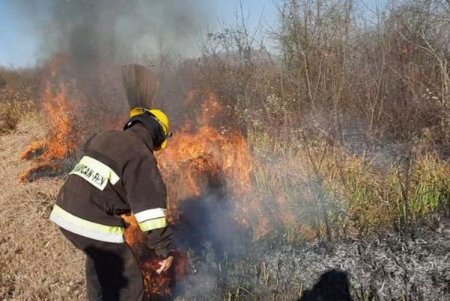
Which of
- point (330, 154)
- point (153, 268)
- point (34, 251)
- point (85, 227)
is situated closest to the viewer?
point (85, 227)

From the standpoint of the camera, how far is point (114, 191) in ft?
10.1

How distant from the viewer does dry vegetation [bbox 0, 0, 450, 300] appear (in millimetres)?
4332

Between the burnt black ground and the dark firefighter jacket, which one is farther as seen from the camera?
the burnt black ground

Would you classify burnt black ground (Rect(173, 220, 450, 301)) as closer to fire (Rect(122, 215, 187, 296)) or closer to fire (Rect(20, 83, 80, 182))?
fire (Rect(122, 215, 187, 296))

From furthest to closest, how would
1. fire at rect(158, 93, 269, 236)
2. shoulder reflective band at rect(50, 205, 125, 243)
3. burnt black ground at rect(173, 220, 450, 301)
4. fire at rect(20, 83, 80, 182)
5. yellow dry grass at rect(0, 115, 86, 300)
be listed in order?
1. fire at rect(20, 83, 80, 182)
2. fire at rect(158, 93, 269, 236)
3. yellow dry grass at rect(0, 115, 86, 300)
4. burnt black ground at rect(173, 220, 450, 301)
5. shoulder reflective band at rect(50, 205, 125, 243)

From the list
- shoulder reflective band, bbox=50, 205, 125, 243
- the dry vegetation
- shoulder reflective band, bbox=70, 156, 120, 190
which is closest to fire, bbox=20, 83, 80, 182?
the dry vegetation

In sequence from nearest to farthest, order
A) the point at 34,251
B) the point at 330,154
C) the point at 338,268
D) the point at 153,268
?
the point at 153,268, the point at 338,268, the point at 34,251, the point at 330,154

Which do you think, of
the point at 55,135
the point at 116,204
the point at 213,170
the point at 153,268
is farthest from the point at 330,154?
the point at 55,135

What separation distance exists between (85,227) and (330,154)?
12.0ft

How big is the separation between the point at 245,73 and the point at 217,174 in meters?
2.90

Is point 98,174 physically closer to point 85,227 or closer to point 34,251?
point 85,227

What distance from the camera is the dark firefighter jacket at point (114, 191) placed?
2953 millimetres

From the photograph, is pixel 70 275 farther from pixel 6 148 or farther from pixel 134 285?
pixel 6 148

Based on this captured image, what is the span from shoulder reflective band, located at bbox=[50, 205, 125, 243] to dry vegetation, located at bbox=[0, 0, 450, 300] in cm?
130
